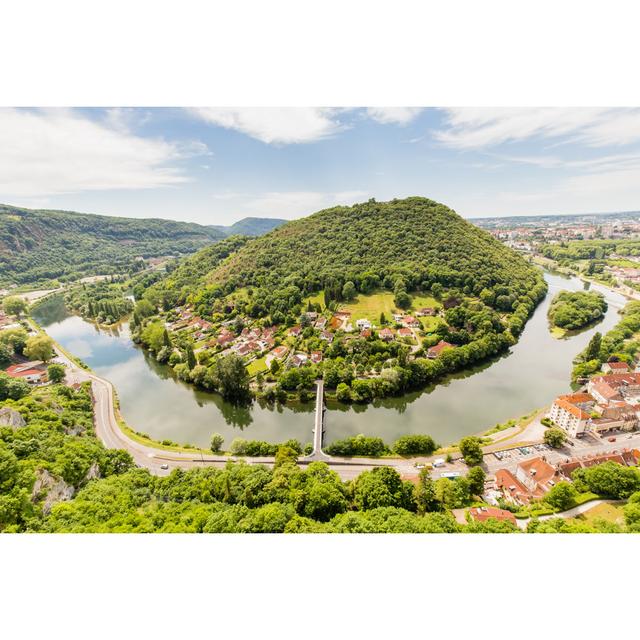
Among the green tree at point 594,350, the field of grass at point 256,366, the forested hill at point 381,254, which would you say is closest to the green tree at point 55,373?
the field of grass at point 256,366

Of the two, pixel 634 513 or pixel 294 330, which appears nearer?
pixel 634 513

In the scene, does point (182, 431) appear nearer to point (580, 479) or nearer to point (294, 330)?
point (294, 330)

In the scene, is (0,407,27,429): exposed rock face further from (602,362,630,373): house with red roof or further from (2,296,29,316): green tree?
(602,362,630,373): house with red roof

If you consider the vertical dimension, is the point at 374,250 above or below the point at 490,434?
above

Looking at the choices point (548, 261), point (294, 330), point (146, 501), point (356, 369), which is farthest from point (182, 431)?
point (548, 261)

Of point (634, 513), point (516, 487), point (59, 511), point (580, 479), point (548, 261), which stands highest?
point (548, 261)

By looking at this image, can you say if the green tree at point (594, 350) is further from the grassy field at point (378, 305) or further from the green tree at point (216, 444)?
the green tree at point (216, 444)

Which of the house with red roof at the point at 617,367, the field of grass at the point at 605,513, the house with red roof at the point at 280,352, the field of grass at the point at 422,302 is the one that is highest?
the field of grass at the point at 422,302

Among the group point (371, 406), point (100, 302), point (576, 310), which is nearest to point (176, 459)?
point (371, 406)
